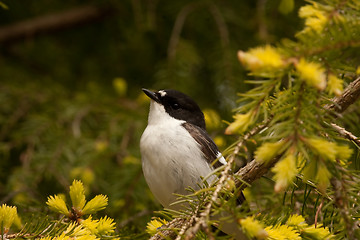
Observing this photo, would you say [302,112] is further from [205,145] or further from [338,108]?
[205,145]

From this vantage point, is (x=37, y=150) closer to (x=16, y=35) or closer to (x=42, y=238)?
(x=16, y=35)

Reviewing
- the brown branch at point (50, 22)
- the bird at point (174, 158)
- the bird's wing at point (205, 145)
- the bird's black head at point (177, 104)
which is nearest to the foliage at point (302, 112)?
the bird at point (174, 158)

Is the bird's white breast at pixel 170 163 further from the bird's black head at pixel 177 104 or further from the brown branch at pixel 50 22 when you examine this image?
the brown branch at pixel 50 22

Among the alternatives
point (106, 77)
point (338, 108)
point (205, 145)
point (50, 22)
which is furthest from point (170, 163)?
point (50, 22)

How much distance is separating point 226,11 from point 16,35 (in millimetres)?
2441

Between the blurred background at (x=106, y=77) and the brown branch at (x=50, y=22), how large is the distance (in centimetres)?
1

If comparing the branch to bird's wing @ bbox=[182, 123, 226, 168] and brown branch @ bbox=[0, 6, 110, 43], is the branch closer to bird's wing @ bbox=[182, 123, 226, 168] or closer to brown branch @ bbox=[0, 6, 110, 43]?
bird's wing @ bbox=[182, 123, 226, 168]

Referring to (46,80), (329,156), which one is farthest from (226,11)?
(329,156)

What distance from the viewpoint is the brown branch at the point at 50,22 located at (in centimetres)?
485

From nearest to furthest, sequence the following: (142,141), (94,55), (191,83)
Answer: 1. (142,141)
2. (191,83)
3. (94,55)

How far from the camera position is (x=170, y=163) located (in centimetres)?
263

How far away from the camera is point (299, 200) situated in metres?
2.40

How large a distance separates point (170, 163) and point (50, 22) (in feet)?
9.88

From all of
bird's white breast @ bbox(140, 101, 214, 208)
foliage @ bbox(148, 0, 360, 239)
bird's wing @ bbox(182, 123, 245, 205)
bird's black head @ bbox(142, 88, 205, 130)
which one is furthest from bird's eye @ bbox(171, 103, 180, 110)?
foliage @ bbox(148, 0, 360, 239)
